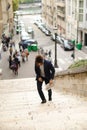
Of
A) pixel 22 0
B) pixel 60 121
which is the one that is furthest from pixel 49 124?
pixel 22 0

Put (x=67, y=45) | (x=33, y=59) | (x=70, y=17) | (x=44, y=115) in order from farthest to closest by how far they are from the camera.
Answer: (x=70, y=17) → (x=67, y=45) → (x=33, y=59) → (x=44, y=115)

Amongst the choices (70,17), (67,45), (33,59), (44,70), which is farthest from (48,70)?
(70,17)

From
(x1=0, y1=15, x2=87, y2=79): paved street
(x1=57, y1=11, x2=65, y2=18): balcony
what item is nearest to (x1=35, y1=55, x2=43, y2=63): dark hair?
(x1=0, y1=15, x2=87, y2=79): paved street

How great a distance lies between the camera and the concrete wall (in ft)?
36.0

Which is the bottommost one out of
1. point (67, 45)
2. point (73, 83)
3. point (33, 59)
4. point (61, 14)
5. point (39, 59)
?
point (67, 45)

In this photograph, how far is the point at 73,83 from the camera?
11.8m

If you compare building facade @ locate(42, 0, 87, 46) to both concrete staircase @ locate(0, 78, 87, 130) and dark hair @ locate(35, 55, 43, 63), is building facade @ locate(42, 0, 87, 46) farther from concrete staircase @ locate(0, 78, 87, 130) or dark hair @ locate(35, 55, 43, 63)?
dark hair @ locate(35, 55, 43, 63)

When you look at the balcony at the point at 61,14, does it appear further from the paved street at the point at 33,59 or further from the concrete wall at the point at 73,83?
the concrete wall at the point at 73,83

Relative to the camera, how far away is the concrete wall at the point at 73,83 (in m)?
11.0

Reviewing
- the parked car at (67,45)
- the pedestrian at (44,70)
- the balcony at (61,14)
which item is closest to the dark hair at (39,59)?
the pedestrian at (44,70)

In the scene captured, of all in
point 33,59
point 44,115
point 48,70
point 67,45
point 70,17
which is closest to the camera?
point 44,115

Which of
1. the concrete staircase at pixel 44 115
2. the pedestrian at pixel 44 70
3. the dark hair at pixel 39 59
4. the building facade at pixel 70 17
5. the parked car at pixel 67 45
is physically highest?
the dark hair at pixel 39 59

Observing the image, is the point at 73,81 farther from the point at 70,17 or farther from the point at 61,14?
the point at 61,14

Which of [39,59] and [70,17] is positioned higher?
[39,59]
